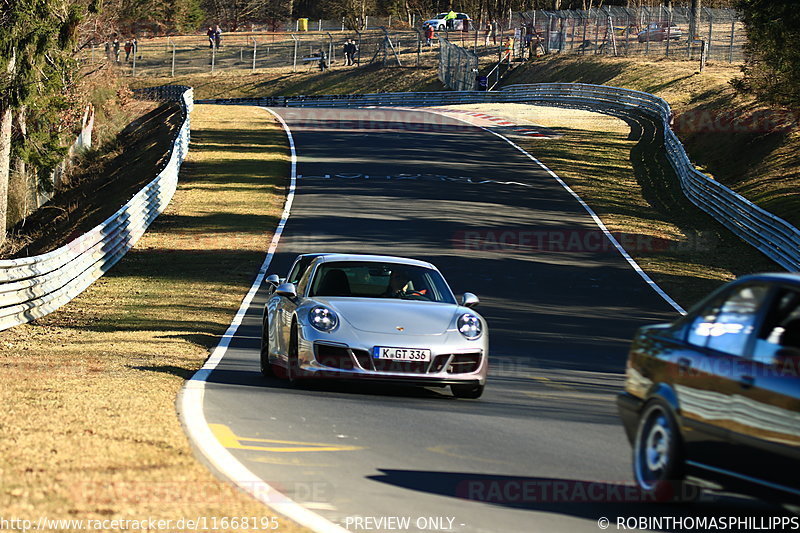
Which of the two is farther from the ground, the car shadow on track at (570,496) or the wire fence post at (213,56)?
the car shadow on track at (570,496)

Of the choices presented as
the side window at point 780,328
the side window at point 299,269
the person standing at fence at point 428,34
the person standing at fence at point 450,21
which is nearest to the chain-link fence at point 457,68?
the person standing at fence at point 428,34

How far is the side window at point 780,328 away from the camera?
6422 mm

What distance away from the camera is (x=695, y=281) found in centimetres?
2548

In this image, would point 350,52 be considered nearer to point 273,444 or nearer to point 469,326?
point 469,326

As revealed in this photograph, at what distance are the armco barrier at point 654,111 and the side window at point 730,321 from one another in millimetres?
19201

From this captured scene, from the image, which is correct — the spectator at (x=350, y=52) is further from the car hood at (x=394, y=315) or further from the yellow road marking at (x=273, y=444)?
the yellow road marking at (x=273, y=444)

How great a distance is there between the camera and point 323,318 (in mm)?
11523

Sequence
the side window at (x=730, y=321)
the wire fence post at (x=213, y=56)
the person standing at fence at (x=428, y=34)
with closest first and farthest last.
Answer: the side window at (x=730, y=321) < the person standing at fence at (x=428, y=34) < the wire fence post at (x=213, y=56)

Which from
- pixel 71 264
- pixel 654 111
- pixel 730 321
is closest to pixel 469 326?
pixel 730 321

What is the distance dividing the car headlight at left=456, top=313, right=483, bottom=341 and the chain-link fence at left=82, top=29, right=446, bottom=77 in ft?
276

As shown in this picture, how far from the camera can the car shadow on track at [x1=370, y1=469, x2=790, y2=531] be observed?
276 inches

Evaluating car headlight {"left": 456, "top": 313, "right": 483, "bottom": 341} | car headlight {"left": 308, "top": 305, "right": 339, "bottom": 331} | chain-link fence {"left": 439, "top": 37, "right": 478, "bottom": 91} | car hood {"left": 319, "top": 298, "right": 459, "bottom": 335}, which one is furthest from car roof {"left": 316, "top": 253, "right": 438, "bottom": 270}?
chain-link fence {"left": 439, "top": 37, "right": 478, "bottom": 91}

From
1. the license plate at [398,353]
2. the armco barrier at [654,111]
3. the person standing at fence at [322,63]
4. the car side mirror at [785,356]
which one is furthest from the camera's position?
the person standing at fence at [322,63]

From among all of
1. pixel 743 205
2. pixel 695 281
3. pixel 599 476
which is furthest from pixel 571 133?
pixel 599 476
